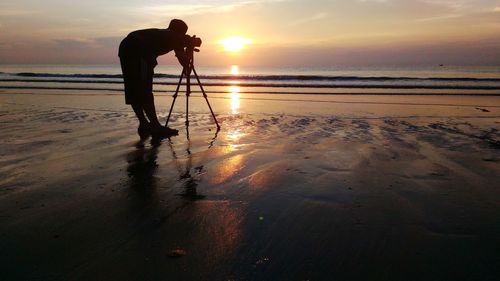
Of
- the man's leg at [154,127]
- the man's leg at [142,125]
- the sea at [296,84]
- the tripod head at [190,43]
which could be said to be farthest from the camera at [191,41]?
the sea at [296,84]

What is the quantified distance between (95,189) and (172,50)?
4.00 m

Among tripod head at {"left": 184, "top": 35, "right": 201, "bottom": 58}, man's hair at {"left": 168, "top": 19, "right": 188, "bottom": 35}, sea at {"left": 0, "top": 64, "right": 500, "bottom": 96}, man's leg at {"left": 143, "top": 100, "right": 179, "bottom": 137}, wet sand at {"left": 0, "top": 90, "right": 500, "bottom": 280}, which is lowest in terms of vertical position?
wet sand at {"left": 0, "top": 90, "right": 500, "bottom": 280}

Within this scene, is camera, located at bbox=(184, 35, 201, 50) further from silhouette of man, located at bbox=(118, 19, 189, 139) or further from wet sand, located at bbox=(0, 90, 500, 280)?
wet sand, located at bbox=(0, 90, 500, 280)

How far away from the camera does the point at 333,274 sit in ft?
6.74

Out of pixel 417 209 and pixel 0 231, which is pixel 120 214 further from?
pixel 417 209

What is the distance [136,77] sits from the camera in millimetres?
6473

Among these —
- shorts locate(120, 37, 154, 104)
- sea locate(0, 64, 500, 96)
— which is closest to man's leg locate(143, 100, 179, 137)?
shorts locate(120, 37, 154, 104)

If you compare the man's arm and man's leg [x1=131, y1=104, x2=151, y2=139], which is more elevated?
the man's arm

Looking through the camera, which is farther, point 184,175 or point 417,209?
point 184,175

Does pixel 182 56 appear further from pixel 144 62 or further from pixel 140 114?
pixel 140 114

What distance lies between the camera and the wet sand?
215 centimetres

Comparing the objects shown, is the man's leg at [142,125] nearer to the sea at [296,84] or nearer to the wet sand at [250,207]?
the wet sand at [250,207]

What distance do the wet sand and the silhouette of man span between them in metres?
0.50

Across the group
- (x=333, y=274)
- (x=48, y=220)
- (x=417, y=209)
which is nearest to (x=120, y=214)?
(x=48, y=220)
